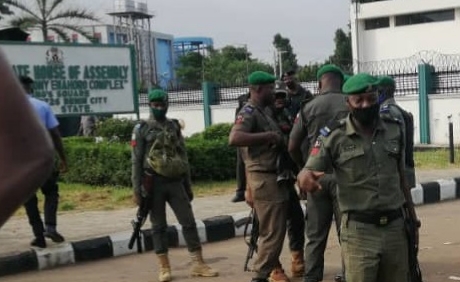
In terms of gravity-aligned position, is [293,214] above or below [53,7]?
below

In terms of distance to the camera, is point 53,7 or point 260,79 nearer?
point 260,79

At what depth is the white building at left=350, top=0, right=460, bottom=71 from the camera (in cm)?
3650

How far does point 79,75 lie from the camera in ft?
38.4

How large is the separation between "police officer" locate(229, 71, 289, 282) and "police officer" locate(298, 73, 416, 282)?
1439 mm

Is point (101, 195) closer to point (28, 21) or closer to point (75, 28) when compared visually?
point (75, 28)

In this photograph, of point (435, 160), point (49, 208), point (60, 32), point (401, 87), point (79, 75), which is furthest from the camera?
point (60, 32)

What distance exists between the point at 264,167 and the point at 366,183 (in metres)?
1.68

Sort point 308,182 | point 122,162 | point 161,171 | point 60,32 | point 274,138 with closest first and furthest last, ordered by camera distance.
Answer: point 308,182
point 274,138
point 161,171
point 122,162
point 60,32

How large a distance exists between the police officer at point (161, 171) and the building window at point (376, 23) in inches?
1377

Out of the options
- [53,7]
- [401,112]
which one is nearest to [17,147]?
[401,112]

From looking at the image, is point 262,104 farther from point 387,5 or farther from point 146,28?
point 146,28

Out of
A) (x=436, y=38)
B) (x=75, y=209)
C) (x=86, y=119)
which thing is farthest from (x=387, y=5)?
(x=75, y=209)

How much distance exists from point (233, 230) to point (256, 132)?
2.92 m

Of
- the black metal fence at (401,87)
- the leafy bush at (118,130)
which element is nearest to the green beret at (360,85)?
the leafy bush at (118,130)
